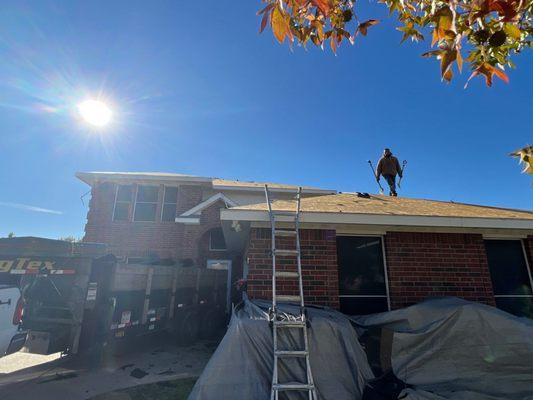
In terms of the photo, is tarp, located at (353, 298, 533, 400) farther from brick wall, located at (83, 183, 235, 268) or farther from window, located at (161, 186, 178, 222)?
window, located at (161, 186, 178, 222)

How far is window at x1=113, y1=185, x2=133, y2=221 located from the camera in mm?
15266

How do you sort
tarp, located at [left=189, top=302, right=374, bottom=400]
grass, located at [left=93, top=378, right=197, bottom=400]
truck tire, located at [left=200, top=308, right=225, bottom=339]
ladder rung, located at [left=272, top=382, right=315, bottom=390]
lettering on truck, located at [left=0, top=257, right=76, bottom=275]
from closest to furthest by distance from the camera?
ladder rung, located at [left=272, top=382, right=315, bottom=390] < tarp, located at [left=189, top=302, right=374, bottom=400] < grass, located at [left=93, top=378, right=197, bottom=400] < lettering on truck, located at [left=0, top=257, right=76, bottom=275] < truck tire, located at [left=200, top=308, right=225, bottom=339]

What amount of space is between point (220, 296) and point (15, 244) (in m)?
6.94

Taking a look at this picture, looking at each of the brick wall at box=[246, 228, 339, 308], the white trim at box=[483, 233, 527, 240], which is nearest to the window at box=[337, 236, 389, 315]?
the brick wall at box=[246, 228, 339, 308]

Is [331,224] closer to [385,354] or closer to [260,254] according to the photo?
[260,254]

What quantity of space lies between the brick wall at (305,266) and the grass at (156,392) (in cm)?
203

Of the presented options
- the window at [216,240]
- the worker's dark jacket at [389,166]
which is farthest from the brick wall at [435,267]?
the window at [216,240]

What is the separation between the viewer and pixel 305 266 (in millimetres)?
5715

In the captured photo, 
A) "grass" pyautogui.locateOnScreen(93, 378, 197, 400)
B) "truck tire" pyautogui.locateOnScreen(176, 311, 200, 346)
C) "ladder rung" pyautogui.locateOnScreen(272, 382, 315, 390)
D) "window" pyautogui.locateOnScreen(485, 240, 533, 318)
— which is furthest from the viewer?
"truck tire" pyautogui.locateOnScreen(176, 311, 200, 346)

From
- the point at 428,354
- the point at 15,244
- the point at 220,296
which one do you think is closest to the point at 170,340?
the point at 220,296

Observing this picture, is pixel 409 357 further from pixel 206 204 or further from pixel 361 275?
pixel 206 204

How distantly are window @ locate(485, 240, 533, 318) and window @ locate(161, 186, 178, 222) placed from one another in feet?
41.9

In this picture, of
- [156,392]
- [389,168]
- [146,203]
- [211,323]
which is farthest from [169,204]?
[156,392]

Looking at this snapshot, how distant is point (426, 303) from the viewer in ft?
16.3
